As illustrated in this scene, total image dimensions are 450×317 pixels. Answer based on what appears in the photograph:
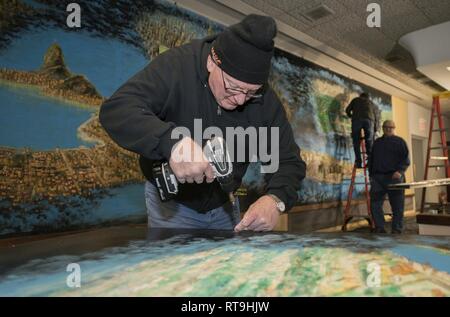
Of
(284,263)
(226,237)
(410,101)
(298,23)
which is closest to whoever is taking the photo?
(284,263)

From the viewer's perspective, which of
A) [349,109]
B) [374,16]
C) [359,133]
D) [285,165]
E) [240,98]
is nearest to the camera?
[240,98]

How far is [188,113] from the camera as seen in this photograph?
1.30 m

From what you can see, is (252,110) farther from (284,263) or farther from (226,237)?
(284,263)

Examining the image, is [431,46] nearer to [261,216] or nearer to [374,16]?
[374,16]

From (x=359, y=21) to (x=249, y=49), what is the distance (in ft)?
11.1

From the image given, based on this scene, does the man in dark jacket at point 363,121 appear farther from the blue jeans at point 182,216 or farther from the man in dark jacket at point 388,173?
the blue jeans at point 182,216

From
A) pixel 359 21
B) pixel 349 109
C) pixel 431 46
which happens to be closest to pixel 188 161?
pixel 359 21

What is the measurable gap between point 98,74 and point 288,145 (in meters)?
1.95

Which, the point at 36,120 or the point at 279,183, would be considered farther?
the point at 36,120

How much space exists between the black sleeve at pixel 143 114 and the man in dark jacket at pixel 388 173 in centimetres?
377

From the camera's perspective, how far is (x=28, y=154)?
227 centimetres

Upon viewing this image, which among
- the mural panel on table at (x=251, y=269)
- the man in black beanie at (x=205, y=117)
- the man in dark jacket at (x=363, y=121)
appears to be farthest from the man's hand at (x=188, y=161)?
the man in dark jacket at (x=363, y=121)

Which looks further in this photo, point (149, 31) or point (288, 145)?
point (149, 31)

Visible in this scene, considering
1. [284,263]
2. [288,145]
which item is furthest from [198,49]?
[284,263]
